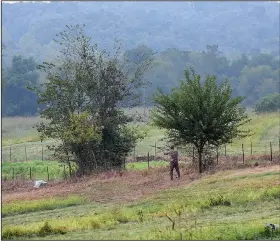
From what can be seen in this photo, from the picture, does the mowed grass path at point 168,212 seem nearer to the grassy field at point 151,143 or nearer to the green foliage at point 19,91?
the grassy field at point 151,143

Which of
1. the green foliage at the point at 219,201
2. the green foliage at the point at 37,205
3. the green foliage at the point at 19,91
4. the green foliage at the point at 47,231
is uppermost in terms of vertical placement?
the green foliage at the point at 19,91

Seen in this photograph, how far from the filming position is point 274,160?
121ft

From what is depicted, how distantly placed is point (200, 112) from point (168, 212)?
1567 cm

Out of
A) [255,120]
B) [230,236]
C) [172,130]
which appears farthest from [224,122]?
[255,120]

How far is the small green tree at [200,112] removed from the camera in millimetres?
36812

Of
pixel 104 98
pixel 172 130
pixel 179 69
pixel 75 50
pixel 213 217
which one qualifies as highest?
pixel 179 69

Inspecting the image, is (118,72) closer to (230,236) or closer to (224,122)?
(224,122)

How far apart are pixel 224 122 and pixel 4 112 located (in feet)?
272

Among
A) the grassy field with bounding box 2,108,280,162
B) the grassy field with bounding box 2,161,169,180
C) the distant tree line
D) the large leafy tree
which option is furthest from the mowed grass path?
the distant tree line

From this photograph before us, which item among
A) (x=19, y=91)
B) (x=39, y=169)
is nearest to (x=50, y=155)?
(x=39, y=169)

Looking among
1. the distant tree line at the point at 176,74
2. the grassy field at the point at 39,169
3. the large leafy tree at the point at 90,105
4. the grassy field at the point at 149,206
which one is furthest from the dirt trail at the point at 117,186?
the distant tree line at the point at 176,74

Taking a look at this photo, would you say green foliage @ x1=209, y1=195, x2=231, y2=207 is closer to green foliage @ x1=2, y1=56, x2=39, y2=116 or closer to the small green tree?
the small green tree

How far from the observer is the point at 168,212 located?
21969 mm

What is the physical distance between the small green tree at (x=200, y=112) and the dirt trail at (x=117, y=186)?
8.94ft
